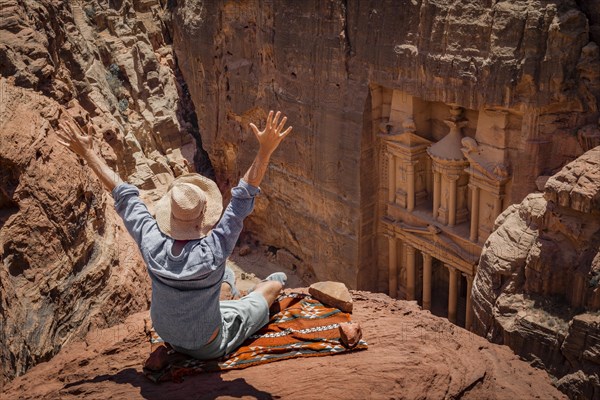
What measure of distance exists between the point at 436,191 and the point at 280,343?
33.6 ft

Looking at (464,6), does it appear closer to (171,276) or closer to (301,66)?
(301,66)

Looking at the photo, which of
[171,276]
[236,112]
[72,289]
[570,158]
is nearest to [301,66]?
[236,112]

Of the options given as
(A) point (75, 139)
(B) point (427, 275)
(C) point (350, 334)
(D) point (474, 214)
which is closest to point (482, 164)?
(D) point (474, 214)

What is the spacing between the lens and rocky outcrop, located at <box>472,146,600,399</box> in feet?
30.9

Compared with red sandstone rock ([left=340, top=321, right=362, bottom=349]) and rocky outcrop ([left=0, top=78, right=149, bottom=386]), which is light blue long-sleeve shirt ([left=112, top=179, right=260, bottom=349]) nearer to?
red sandstone rock ([left=340, top=321, right=362, bottom=349])

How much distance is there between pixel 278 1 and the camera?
56.6ft

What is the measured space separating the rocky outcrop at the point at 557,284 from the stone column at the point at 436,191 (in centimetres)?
429

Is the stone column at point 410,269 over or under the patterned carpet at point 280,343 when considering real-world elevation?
under

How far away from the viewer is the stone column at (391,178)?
1634 cm

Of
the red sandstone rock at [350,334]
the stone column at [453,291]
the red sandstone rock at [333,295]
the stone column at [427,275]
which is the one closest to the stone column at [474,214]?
the stone column at [453,291]

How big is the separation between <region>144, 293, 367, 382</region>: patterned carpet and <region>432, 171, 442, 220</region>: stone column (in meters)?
9.39

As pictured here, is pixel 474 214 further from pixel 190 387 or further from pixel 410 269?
pixel 190 387

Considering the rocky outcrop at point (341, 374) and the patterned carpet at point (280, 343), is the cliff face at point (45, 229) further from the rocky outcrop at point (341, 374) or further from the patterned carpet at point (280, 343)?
the patterned carpet at point (280, 343)

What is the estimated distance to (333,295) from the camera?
6.49 meters
